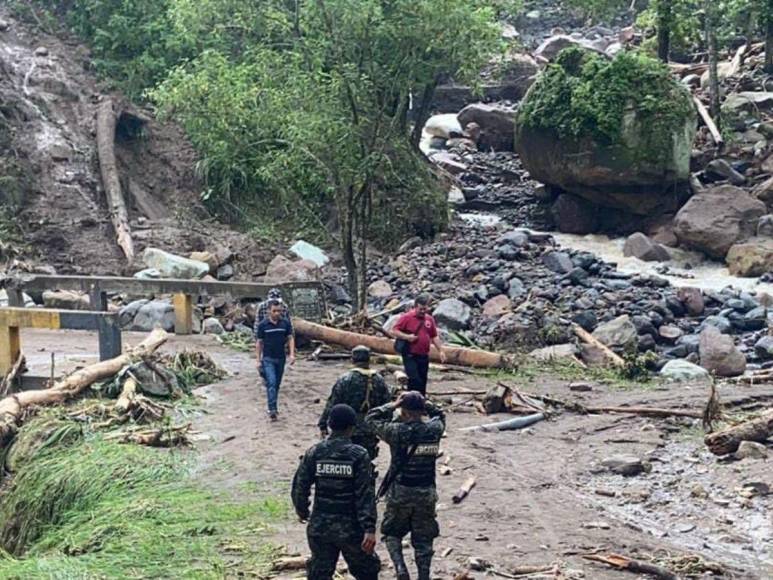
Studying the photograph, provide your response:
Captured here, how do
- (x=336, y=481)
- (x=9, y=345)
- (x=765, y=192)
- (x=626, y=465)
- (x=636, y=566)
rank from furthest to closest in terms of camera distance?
1. (x=765, y=192)
2. (x=9, y=345)
3. (x=626, y=465)
4. (x=636, y=566)
5. (x=336, y=481)

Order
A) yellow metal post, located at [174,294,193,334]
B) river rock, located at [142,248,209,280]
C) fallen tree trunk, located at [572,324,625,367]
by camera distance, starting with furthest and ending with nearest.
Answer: river rock, located at [142,248,209,280] → yellow metal post, located at [174,294,193,334] → fallen tree trunk, located at [572,324,625,367]

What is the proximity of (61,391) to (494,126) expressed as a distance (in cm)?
2525

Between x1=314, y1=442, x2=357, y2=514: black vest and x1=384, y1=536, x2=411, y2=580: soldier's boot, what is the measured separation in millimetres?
938

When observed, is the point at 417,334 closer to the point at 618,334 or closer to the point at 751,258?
the point at 618,334

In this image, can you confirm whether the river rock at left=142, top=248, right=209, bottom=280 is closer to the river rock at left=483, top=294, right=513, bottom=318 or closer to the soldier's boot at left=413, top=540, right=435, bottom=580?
the river rock at left=483, top=294, right=513, bottom=318

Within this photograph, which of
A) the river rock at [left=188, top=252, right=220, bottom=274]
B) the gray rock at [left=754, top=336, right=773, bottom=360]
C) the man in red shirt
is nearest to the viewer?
the man in red shirt

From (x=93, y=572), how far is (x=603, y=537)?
408 cm

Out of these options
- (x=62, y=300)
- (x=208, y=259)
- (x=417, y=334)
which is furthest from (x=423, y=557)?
(x=208, y=259)

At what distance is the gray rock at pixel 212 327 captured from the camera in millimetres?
18516

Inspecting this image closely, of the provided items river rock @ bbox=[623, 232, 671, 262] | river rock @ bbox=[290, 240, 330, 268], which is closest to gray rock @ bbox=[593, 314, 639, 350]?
river rock @ bbox=[623, 232, 671, 262]

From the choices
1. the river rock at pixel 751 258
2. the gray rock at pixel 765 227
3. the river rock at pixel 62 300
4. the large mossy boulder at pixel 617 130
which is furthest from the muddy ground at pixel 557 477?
the large mossy boulder at pixel 617 130

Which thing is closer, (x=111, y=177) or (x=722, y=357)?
(x=722, y=357)

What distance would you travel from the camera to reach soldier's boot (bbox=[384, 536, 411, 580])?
729 cm

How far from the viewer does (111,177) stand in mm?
26969
